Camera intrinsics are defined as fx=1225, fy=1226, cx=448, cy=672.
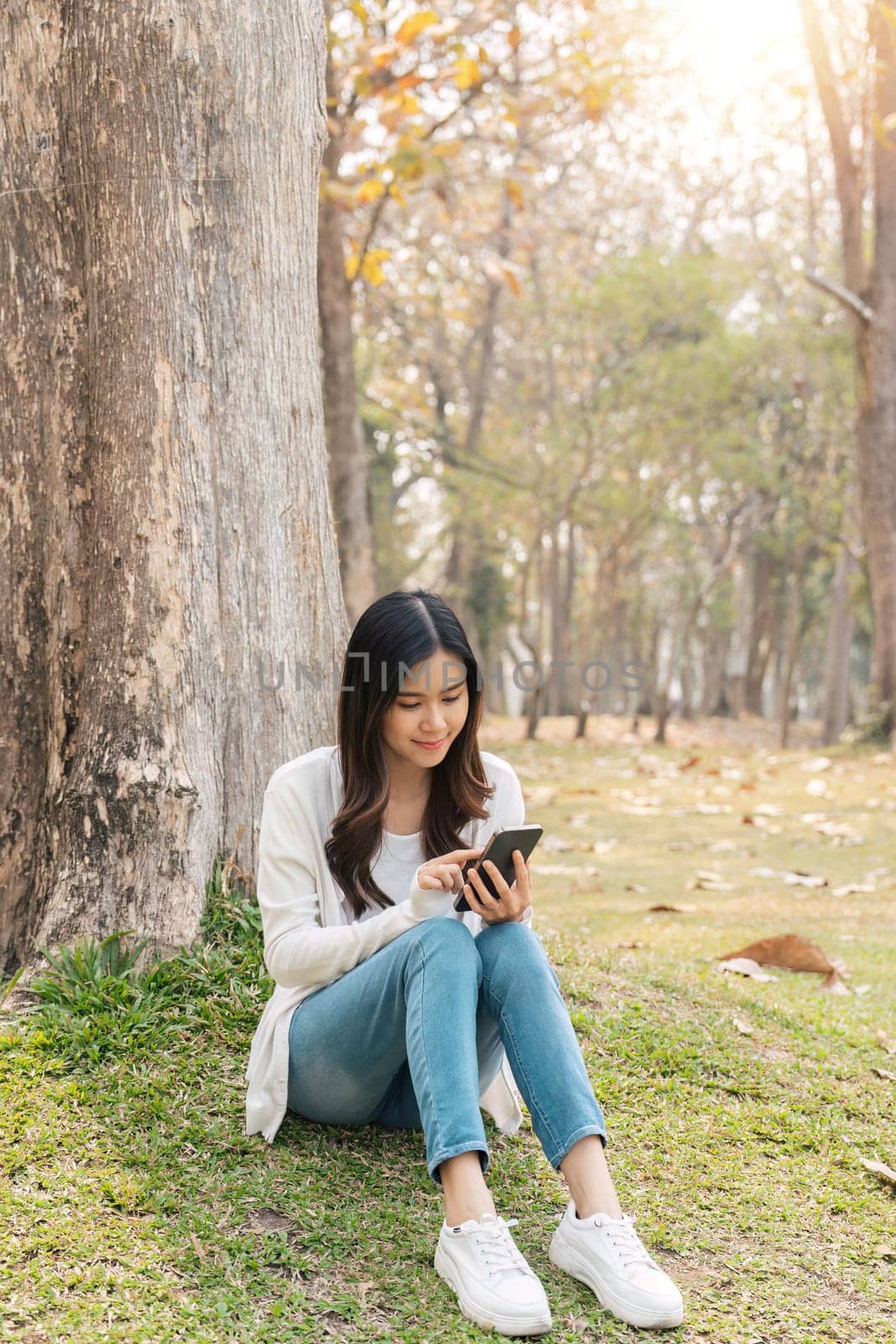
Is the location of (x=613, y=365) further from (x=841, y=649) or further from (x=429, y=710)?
(x=429, y=710)

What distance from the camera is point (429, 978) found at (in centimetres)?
261

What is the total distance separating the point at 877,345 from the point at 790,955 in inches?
319

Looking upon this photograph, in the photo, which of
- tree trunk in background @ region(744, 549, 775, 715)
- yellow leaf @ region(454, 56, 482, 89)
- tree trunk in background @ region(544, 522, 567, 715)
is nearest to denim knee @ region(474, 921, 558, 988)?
yellow leaf @ region(454, 56, 482, 89)

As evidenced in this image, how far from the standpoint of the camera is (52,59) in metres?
3.55

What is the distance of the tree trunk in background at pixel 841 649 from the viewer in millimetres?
20250

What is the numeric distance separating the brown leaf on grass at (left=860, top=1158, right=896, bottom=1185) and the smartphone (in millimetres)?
1275

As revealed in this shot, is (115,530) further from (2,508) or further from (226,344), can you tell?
(226,344)

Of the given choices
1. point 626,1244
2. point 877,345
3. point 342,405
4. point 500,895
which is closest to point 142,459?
point 500,895

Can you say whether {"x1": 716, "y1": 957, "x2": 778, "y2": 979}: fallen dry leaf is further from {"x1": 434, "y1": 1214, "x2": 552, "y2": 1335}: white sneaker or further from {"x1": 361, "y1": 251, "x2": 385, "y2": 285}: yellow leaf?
{"x1": 361, "y1": 251, "x2": 385, "y2": 285}: yellow leaf

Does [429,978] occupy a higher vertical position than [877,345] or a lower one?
lower

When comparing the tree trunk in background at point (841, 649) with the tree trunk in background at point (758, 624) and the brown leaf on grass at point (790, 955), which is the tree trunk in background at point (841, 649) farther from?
the brown leaf on grass at point (790, 955)

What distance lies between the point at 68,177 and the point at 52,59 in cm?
34

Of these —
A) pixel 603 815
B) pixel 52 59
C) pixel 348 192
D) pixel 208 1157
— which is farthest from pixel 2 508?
pixel 603 815

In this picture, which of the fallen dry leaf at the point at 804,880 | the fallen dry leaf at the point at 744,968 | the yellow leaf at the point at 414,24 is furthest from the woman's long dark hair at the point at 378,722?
the yellow leaf at the point at 414,24
